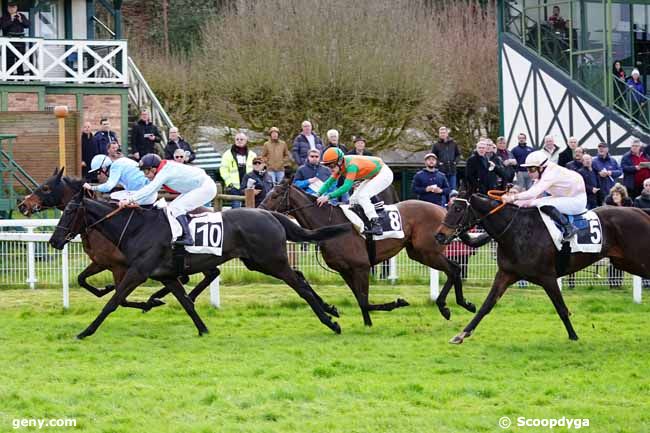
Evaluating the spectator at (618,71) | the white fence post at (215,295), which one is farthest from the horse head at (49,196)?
the spectator at (618,71)

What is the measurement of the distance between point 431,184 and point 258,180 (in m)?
2.24

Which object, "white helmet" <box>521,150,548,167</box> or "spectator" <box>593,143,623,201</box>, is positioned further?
"spectator" <box>593,143,623,201</box>

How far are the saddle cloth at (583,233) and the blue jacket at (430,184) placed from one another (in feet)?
15.1

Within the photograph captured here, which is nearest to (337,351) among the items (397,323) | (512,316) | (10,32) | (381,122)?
(397,323)

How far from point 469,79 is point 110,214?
21048 millimetres

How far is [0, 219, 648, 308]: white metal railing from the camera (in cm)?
1424

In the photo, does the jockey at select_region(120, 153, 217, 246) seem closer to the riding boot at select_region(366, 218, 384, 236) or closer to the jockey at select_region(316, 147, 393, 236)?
the jockey at select_region(316, 147, 393, 236)

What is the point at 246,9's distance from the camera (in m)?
30.0

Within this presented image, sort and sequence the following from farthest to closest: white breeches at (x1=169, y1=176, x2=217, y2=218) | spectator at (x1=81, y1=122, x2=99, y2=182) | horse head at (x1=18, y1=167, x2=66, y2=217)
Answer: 1. spectator at (x1=81, y1=122, x2=99, y2=182)
2. horse head at (x1=18, y1=167, x2=66, y2=217)
3. white breeches at (x1=169, y1=176, x2=217, y2=218)

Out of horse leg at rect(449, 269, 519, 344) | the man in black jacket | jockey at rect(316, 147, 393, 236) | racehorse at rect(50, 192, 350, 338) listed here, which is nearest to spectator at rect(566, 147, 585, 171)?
the man in black jacket

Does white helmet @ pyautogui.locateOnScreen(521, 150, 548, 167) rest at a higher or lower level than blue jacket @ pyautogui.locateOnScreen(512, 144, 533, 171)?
lower

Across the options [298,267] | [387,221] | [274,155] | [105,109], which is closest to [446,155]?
[274,155]

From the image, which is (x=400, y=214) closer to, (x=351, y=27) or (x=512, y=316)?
(x=512, y=316)

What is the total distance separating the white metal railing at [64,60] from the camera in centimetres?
2153
